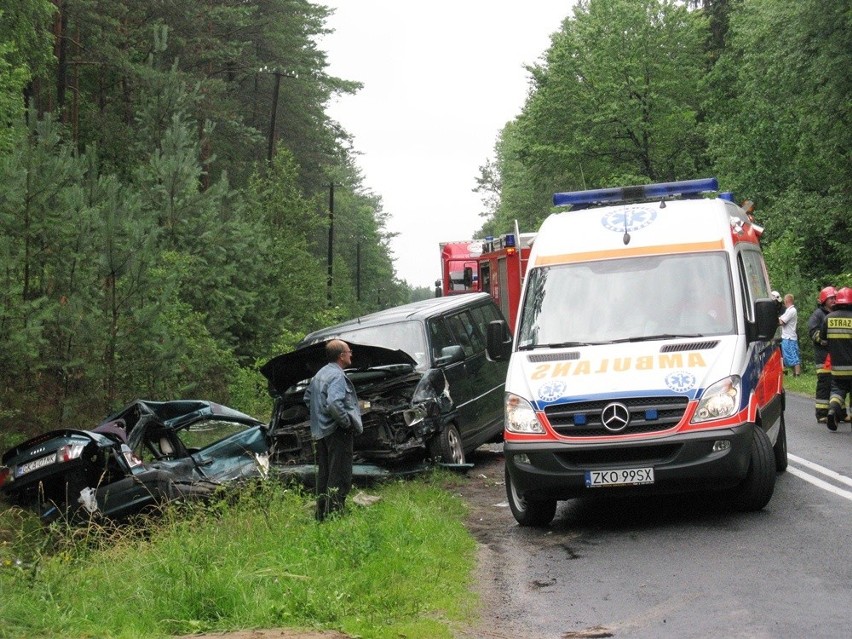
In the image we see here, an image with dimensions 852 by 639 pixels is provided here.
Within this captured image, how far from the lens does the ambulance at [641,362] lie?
28.9 feet

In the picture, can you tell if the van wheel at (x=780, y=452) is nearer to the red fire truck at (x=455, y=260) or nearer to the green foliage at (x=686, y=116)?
the green foliage at (x=686, y=116)

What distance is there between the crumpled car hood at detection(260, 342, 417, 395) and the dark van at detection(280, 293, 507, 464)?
0.13 m

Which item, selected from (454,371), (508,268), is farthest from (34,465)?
(508,268)

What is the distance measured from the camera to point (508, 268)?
74.0 feet

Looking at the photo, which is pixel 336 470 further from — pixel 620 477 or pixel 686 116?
pixel 686 116

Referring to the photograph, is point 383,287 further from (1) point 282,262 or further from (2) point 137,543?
(2) point 137,543

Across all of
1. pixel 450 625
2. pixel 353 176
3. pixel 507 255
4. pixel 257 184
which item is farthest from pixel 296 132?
pixel 353 176

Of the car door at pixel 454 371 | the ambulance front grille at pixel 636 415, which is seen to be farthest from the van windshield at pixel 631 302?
the car door at pixel 454 371

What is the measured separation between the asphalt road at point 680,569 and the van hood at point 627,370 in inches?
44.9

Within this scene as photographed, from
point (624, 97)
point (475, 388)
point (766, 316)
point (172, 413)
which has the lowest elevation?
point (172, 413)

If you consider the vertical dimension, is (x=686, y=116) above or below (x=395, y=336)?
above

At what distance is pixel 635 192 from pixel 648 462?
362 centimetres

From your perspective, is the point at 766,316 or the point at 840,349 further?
the point at 840,349

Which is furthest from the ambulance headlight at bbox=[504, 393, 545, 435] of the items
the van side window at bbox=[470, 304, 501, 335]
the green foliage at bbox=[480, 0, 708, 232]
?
the green foliage at bbox=[480, 0, 708, 232]
